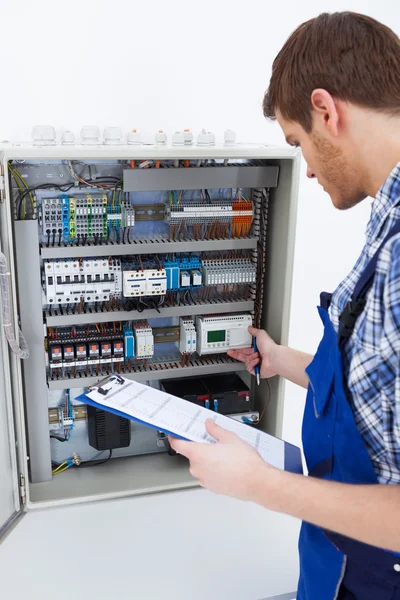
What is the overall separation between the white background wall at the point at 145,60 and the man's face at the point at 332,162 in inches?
44.6

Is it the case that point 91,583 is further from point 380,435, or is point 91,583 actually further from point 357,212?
point 357,212

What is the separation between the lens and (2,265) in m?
1.70

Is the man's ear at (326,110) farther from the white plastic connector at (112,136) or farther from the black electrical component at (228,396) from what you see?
the black electrical component at (228,396)

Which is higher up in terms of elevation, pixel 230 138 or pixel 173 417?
pixel 230 138

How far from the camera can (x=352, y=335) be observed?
1.05m

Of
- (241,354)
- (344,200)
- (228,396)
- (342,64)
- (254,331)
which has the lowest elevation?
(228,396)

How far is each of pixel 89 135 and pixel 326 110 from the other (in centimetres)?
102

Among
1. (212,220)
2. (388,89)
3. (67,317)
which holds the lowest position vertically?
(67,317)

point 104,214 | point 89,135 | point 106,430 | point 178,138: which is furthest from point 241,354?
point 89,135

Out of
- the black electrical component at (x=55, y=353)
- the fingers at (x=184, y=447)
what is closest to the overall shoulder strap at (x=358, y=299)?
the fingers at (x=184, y=447)

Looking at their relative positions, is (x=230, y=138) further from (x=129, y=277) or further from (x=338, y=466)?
(x=338, y=466)

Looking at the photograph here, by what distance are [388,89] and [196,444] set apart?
2.36ft

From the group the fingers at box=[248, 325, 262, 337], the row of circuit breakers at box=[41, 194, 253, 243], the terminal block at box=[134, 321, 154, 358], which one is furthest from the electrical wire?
the row of circuit breakers at box=[41, 194, 253, 243]

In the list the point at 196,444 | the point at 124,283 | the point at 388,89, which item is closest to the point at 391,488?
the point at 196,444
